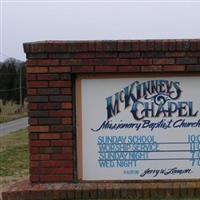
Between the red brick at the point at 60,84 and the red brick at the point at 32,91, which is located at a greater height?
the red brick at the point at 60,84

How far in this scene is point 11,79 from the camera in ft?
276

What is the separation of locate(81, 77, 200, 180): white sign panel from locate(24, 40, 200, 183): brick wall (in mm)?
195

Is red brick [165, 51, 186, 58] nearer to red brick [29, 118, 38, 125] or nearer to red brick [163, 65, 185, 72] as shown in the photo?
red brick [163, 65, 185, 72]

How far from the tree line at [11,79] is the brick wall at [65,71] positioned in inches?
2730

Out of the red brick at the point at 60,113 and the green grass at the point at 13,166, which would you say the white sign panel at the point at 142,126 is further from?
the green grass at the point at 13,166

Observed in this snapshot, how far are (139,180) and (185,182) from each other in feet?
1.96

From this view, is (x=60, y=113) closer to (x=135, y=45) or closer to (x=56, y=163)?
(x=56, y=163)

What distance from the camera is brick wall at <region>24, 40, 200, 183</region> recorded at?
7395 mm

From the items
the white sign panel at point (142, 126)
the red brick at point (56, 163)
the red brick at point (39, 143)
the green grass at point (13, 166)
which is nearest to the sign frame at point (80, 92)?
the white sign panel at point (142, 126)

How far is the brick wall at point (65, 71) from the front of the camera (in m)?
7.39

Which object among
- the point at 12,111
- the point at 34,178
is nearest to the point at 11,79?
the point at 12,111

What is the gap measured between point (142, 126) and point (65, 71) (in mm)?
1231

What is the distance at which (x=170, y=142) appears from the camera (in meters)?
7.53

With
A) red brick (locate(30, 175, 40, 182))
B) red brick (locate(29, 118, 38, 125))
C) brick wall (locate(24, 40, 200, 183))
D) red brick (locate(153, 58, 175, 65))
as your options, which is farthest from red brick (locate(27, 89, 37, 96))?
red brick (locate(153, 58, 175, 65))
